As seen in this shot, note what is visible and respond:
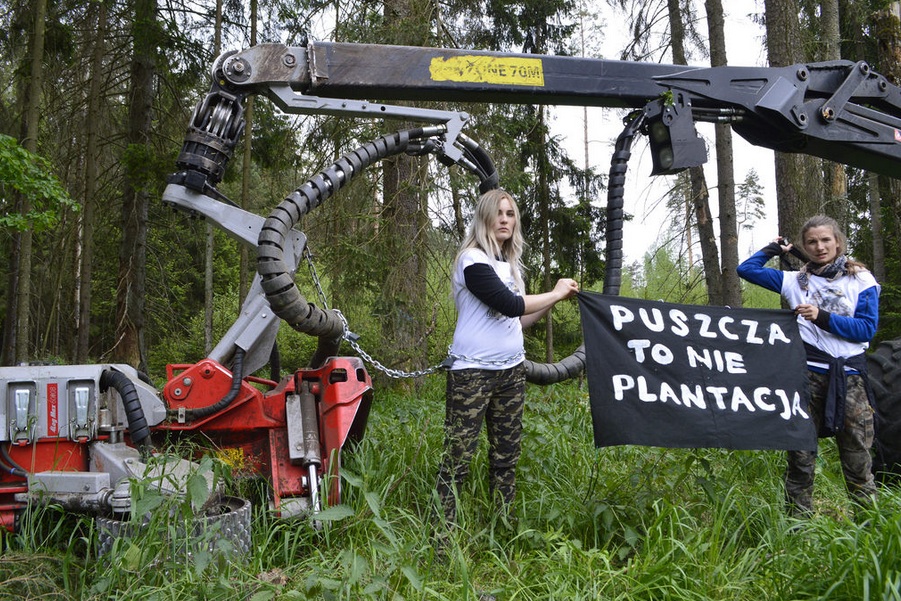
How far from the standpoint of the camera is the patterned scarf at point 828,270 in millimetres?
3971

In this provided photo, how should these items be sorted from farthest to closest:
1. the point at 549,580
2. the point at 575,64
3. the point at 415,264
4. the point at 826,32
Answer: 1. the point at 826,32
2. the point at 415,264
3. the point at 575,64
4. the point at 549,580

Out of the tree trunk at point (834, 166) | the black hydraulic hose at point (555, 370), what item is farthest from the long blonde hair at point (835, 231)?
the tree trunk at point (834, 166)

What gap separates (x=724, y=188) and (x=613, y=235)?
24.3ft

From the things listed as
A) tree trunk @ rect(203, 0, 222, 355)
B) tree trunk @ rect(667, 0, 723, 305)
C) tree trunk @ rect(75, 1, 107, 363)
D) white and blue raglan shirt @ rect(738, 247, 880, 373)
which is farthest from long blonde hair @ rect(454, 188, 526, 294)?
tree trunk @ rect(75, 1, 107, 363)

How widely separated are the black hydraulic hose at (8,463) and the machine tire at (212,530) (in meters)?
0.69

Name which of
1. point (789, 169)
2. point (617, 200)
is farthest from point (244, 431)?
point (789, 169)

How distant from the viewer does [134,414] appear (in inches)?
146

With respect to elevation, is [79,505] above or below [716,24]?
below

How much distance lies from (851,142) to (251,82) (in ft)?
11.4

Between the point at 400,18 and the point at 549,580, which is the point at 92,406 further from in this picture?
the point at 400,18

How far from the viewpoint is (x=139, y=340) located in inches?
451

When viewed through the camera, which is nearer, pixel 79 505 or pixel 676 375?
pixel 79 505

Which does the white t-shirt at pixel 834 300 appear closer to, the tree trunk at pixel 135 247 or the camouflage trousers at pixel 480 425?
the camouflage trousers at pixel 480 425

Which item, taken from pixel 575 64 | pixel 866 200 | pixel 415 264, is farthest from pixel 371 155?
pixel 866 200
